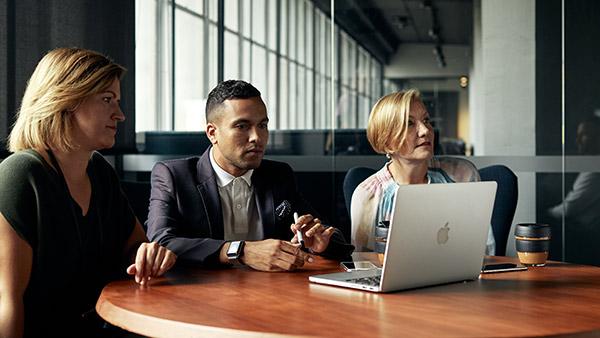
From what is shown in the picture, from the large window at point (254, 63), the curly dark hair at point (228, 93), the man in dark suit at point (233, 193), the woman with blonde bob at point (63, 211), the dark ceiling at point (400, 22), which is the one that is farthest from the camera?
the large window at point (254, 63)

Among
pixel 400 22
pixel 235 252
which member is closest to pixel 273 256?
pixel 235 252

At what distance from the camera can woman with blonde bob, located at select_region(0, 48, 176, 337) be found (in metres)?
2.37

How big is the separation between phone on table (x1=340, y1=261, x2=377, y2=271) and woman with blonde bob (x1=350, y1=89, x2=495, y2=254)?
0.65 metres

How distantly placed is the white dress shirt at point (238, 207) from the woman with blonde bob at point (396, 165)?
463 millimetres

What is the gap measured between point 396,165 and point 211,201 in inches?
37.8

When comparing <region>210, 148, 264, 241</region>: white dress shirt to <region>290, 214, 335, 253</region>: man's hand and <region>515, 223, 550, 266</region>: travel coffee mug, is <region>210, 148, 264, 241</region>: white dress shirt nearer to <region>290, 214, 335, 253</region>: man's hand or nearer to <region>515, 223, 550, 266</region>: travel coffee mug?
<region>290, 214, 335, 253</region>: man's hand

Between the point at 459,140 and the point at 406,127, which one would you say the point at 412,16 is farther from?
the point at 406,127

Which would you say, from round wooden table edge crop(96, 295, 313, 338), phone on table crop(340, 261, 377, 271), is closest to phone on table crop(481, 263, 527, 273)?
phone on table crop(340, 261, 377, 271)

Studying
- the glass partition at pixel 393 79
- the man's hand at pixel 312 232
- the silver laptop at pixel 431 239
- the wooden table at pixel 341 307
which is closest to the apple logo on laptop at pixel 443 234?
the silver laptop at pixel 431 239

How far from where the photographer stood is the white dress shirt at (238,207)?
10.4 ft

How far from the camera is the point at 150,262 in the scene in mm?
2412

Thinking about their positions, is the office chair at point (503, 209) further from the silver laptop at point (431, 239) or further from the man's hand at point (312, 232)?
the silver laptop at point (431, 239)

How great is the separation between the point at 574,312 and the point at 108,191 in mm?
1579

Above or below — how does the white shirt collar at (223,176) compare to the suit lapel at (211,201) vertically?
above
